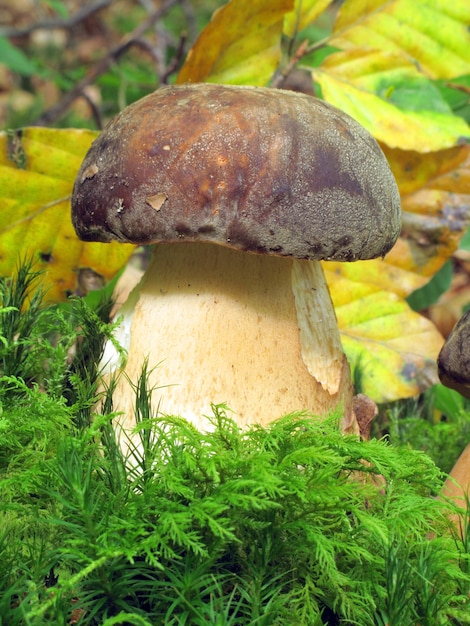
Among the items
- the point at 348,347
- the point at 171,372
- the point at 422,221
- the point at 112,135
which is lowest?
the point at 348,347

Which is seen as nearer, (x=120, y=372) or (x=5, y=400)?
(x=5, y=400)

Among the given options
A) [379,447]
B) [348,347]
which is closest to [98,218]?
[379,447]

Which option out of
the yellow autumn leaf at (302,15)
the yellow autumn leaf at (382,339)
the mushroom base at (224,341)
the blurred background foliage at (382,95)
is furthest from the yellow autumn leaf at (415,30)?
the mushroom base at (224,341)

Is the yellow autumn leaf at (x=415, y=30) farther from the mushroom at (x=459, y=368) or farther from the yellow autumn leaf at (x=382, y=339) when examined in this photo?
the mushroom at (x=459, y=368)

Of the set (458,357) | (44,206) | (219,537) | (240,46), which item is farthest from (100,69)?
(219,537)

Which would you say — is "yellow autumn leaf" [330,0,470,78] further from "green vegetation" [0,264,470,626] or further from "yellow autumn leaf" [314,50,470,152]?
"green vegetation" [0,264,470,626]

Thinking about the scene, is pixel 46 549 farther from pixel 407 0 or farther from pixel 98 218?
pixel 407 0

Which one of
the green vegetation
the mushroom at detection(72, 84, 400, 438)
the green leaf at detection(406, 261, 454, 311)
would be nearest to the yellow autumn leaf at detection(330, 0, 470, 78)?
the green leaf at detection(406, 261, 454, 311)

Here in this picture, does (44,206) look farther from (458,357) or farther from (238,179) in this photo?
(458,357)
